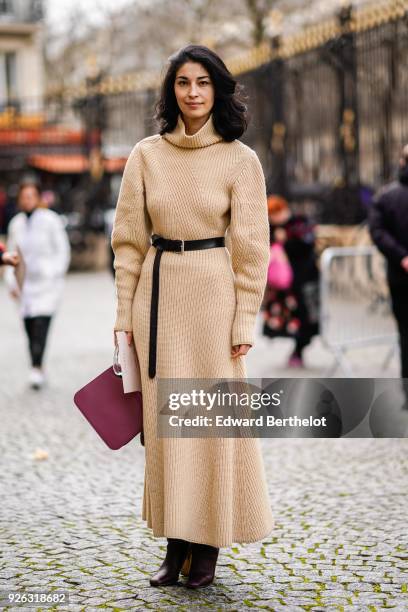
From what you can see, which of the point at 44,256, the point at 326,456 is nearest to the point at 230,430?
the point at 326,456

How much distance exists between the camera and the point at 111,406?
412cm

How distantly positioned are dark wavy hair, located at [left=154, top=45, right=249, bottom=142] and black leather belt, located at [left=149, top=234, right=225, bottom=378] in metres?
0.39

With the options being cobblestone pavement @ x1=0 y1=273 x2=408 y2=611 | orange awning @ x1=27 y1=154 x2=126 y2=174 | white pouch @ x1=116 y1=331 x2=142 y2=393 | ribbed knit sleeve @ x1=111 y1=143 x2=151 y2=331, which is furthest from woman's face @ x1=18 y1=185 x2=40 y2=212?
orange awning @ x1=27 y1=154 x2=126 y2=174

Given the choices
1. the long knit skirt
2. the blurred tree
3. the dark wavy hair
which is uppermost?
the blurred tree

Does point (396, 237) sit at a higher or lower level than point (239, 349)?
higher

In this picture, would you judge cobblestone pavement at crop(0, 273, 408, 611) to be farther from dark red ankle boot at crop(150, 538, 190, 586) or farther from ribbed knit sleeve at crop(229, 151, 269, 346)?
ribbed knit sleeve at crop(229, 151, 269, 346)

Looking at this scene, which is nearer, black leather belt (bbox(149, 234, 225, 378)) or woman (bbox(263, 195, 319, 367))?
black leather belt (bbox(149, 234, 225, 378))

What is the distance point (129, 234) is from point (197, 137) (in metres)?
0.45

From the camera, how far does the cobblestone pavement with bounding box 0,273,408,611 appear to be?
402 centimetres

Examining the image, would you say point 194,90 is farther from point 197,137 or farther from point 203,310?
point 203,310

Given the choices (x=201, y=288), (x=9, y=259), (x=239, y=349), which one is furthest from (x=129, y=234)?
(x=9, y=259)

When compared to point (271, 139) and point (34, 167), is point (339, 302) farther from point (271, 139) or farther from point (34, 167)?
point (34, 167)

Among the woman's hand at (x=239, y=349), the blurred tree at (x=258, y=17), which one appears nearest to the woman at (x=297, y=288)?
the woman's hand at (x=239, y=349)

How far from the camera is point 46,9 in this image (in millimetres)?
43438
